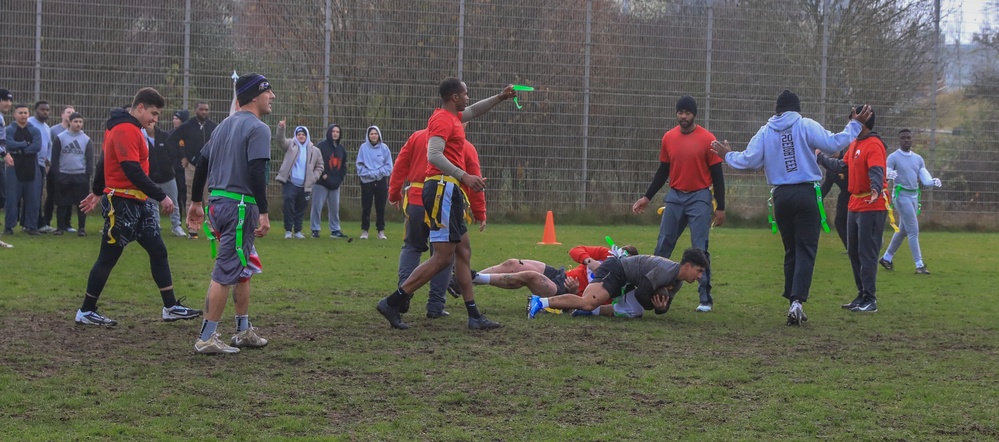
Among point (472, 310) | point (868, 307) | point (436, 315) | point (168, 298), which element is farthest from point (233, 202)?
point (868, 307)

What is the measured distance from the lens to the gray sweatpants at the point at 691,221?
985 centimetres

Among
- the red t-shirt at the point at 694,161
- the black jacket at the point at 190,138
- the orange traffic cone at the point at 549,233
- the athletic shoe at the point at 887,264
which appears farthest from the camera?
the orange traffic cone at the point at 549,233

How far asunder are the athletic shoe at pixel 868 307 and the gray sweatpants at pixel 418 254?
12.4 ft

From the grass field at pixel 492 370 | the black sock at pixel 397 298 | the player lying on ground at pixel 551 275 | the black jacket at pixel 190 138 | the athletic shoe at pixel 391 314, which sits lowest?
the grass field at pixel 492 370

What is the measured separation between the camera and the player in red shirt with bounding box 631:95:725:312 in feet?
32.3

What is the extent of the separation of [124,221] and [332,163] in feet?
32.0

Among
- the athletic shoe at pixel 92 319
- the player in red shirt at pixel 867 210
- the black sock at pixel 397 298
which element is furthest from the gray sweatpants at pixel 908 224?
the athletic shoe at pixel 92 319

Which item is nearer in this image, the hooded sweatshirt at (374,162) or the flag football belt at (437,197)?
the flag football belt at (437,197)

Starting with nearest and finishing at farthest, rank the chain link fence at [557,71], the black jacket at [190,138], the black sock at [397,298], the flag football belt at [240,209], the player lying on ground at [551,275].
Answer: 1. the flag football belt at [240,209]
2. the black sock at [397,298]
3. the player lying on ground at [551,275]
4. the black jacket at [190,138]
5. the chain link fence at [557,71]

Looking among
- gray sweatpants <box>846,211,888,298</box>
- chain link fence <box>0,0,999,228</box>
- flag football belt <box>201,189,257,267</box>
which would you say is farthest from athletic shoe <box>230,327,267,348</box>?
chain link fence <box>0,0,999,228</box>

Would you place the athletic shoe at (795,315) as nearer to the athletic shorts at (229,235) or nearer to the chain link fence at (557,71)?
the athletic shorts at (229,235)

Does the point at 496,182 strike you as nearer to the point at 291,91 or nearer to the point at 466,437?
the point at 291,91

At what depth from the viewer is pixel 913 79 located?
24.8 meters

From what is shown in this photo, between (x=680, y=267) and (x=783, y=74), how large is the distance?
53.0 feet
